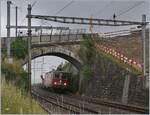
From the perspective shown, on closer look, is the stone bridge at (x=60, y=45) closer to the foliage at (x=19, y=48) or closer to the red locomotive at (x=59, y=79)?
the foliage at (x=19, y=48)

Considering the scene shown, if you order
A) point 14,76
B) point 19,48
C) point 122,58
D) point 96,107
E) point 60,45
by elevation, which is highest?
point 60,45

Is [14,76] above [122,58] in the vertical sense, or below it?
below

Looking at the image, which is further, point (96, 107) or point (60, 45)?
point (60, 45)

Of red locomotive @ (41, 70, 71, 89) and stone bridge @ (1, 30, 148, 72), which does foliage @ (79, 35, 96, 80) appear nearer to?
stone bridge @ (1, 30, 148, 72)

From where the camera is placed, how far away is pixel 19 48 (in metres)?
53.2

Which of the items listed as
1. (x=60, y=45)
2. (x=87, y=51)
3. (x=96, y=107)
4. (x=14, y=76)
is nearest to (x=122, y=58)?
(x=87, y=51)

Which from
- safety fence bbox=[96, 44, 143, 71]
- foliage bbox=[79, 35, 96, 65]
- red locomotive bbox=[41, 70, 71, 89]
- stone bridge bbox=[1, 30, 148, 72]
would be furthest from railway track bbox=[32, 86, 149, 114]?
stone bridge bbox=[1, 30, 148, 72]

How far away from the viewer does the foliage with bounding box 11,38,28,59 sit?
172 ft

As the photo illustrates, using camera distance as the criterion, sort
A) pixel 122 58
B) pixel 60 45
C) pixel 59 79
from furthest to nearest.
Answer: pixel 60 45 → pixel 59 79 → pixel 122 58

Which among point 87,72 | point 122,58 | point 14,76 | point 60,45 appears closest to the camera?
point 14,76

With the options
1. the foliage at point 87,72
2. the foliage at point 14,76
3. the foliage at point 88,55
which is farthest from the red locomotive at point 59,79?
the foliage at point 14,76

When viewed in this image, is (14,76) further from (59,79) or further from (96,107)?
(59,79)

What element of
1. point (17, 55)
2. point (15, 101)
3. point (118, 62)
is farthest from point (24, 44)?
point (15, 101)

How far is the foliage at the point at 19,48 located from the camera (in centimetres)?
5247
